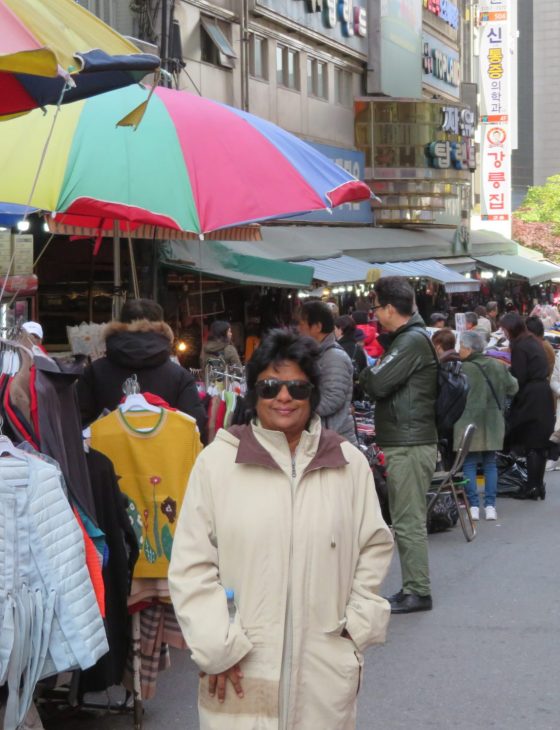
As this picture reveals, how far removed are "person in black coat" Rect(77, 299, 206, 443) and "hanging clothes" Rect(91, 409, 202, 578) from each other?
0.54 m

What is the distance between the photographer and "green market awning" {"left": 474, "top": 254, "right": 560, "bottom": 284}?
33938 mm

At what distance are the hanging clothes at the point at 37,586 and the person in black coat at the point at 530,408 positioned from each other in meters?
8.58

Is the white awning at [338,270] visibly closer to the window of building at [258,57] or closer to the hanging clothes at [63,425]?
the window of building at [258,57]

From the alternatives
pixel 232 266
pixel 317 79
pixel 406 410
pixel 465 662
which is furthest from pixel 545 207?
pixel 465 662

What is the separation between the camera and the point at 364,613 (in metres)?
3.83

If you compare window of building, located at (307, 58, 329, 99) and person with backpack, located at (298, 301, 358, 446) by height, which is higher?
window of building, located at (307, 58, 329, 99)

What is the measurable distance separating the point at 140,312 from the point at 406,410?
196cm

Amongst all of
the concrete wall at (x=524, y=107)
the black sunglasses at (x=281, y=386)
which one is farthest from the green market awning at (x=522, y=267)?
the concrete wall at (x=524, y=107)

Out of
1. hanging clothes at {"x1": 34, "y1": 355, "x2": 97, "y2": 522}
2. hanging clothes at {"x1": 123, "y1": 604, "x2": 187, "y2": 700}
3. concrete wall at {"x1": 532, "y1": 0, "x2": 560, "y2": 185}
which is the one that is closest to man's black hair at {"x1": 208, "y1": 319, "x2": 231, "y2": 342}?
hanging clothes at {"x1": 123, "y1": 604, "x2": 187, "y2": 700}

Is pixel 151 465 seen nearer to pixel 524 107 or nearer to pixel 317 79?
pixel 317 79

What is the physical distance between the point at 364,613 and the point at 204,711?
0.55 metres

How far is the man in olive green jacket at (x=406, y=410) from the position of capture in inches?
301

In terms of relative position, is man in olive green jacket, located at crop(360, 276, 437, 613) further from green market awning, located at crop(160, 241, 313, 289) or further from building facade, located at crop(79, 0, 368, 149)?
building facade, located at crop(79, 0, 368, 149)

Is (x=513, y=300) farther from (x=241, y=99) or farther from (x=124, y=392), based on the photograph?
(x=124, y=392)
